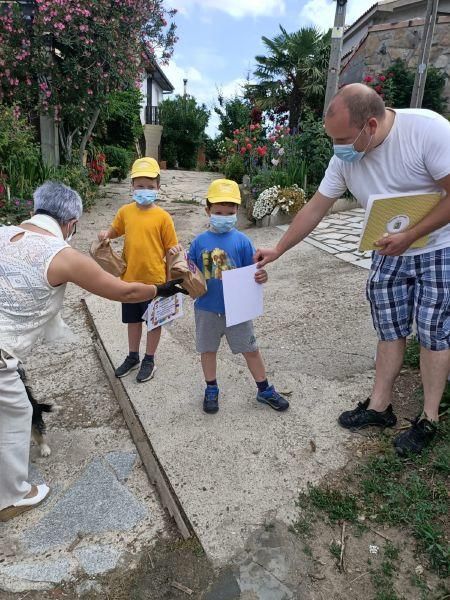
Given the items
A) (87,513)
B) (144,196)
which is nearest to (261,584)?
(87,513)

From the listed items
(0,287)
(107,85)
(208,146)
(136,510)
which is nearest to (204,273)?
(0,287)

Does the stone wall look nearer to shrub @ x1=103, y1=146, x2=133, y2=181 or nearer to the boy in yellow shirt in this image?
shrub @ x1=103, y1=146, x2=133, y2=181

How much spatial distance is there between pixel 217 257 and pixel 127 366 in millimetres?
1256

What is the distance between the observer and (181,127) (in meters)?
20.2

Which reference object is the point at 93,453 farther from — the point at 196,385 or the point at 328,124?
the point at 328,124

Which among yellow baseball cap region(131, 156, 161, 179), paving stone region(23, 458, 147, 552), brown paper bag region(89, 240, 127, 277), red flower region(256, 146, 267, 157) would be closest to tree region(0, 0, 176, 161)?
red flower region(256, 146, 267, 157)

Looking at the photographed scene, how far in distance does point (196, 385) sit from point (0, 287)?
162 cm

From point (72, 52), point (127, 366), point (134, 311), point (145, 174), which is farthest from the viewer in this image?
point (72, 52)

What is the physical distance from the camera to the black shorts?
323 centimetres

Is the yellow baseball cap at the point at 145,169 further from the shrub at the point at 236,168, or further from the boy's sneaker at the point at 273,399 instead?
the shrub at the point at 236,168

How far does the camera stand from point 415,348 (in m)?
3.39

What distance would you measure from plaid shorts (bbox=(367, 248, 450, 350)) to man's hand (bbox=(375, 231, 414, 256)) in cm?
13

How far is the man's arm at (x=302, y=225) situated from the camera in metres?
2.70

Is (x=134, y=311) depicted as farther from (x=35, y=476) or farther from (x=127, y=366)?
(x=35, y=476)
